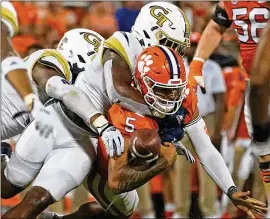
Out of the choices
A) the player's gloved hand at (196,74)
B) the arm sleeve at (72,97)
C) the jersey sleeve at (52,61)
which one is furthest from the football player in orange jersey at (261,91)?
the jersey sleeve at (52,61)

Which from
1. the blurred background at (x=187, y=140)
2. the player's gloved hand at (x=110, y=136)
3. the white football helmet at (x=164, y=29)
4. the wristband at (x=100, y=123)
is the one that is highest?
the white football helmet at (x=164, y=29)

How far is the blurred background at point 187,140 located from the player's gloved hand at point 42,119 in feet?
4.55

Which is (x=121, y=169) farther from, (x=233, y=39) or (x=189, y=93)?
(x=233, y=39)

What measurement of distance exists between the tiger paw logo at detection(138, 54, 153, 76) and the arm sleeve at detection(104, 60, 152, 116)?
16cm

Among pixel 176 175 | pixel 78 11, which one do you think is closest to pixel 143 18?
pixel 176 175

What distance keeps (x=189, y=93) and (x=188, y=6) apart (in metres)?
2.68

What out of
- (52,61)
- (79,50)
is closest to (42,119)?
(52,61)

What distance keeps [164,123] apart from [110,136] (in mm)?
520

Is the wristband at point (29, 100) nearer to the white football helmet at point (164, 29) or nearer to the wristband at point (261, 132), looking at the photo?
the white football helmet at point (164, 29)

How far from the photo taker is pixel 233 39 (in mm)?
7441

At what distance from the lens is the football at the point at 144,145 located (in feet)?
14.4

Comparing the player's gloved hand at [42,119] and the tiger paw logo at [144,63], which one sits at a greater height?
the tiger paw logo at [144,63]

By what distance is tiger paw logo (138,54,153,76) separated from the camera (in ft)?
14.8

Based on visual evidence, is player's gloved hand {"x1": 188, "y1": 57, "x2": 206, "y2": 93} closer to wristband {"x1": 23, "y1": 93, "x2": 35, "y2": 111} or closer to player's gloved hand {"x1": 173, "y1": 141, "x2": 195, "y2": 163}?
player's gloved hand {"x1": 173, "y1": 141, "x2": 195, "y2": 163}
